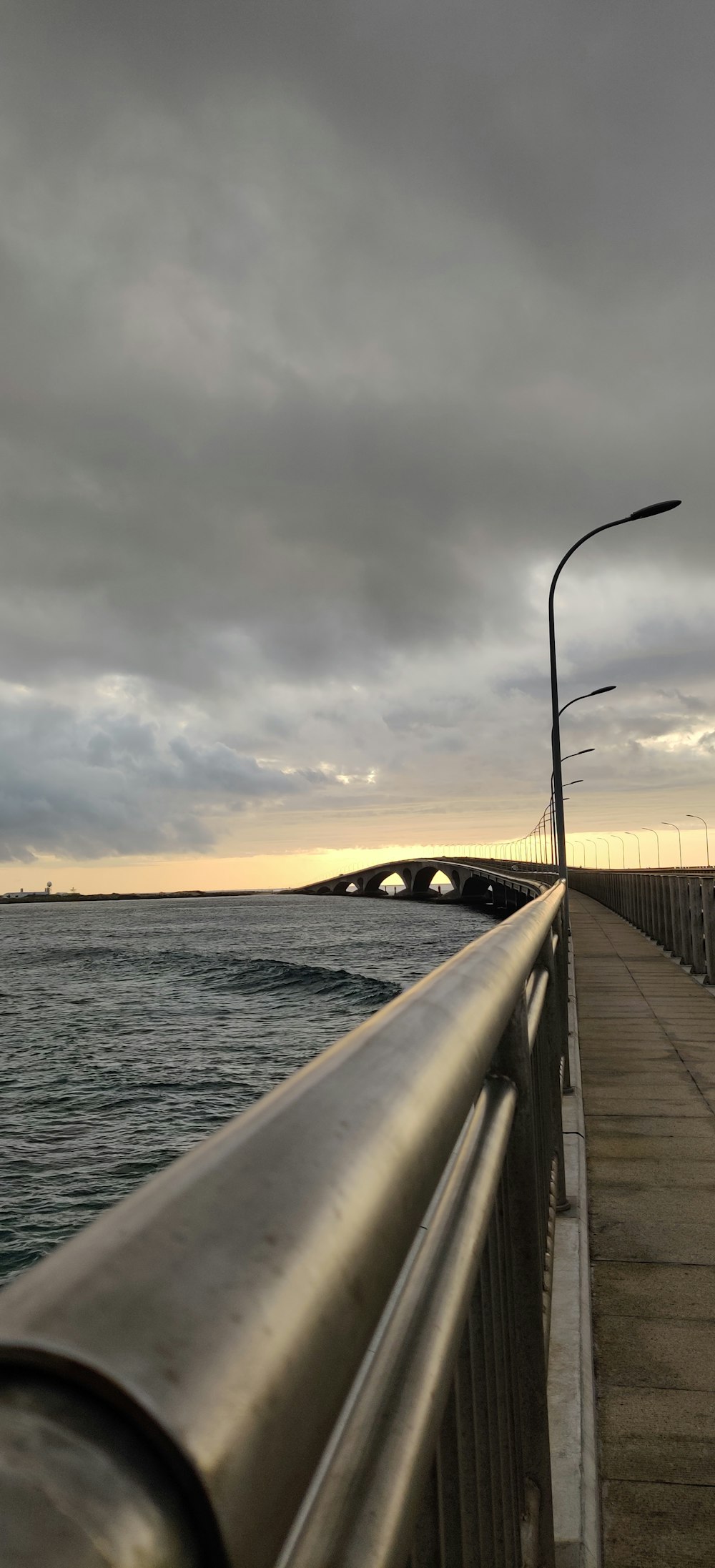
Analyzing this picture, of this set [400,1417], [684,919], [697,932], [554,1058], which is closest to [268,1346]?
[400,1417]

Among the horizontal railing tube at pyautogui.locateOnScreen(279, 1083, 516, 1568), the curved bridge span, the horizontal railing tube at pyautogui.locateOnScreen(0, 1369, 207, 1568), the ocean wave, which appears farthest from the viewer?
the curved bridge span

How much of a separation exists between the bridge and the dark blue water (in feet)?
5.95

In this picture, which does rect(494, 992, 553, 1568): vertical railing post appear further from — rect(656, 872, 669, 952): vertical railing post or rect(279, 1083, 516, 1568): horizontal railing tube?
rect(656, 872, 669, 952): vertical railing post

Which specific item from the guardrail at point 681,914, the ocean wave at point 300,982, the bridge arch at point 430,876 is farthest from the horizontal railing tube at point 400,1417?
the bridge arch at point 430,876

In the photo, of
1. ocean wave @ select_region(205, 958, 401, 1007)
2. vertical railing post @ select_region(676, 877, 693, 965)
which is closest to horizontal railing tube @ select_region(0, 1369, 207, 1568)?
vertical railing post @ select_region(676, 877, 693, 965)

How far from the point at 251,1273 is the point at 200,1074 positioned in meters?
21.0

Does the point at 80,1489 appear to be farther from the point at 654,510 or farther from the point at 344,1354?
the point at 654,510

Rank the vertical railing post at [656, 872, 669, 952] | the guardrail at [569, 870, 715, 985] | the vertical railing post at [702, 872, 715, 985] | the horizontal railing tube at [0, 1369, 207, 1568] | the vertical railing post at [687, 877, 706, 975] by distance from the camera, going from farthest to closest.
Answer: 1. the vertical railing post at [656, 872, 669, 952]
2. the vertical railing post at [687, 877, 706, 975]
3. the guardrail at [569, 870, 715, 985]
4. the vertical railing post at [702, 872, 715, 985]
5. the horizontal railing tube at [0, 1369, 207, 1568]

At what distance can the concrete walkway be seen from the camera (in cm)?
268

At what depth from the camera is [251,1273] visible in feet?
1.67

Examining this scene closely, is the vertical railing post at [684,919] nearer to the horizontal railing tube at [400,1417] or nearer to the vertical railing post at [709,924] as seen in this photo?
the vertical railing post at [709,924]

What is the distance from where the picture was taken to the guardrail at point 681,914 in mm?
12750

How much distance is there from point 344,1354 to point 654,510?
19.5m

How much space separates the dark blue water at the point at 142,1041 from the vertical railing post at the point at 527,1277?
1.75m
